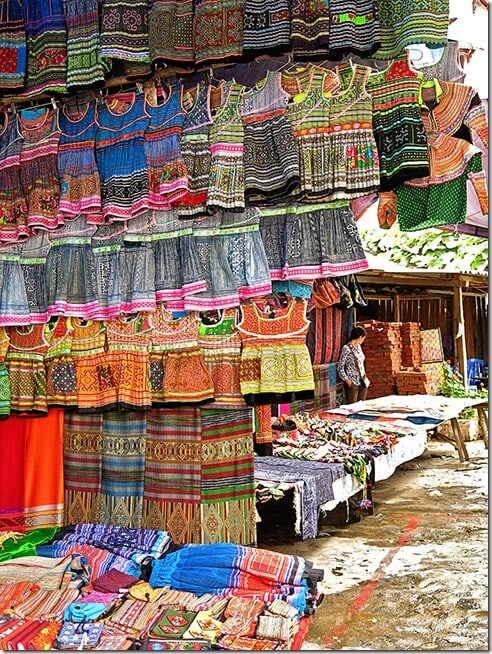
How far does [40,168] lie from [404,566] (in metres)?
3.96

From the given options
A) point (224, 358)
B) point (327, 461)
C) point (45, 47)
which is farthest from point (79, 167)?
point (327, 461)

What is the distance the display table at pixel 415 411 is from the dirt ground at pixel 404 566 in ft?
2.48

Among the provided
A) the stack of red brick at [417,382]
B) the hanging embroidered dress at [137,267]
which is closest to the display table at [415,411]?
the stack of red brick at [417,382]

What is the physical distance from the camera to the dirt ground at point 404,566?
169 inches

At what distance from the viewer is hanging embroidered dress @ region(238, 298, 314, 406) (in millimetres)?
4168

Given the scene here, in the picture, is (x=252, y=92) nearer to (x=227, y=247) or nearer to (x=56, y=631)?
(x=227, y=247)

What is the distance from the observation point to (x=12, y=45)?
4.55 metres

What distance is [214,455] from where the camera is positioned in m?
4.42

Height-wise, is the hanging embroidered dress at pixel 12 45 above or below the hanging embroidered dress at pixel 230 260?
above

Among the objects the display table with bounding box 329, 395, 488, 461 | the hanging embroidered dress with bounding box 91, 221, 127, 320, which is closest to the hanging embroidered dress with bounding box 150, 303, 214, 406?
the hanging embroidered dress with bounding box 91, 221, 127, 320

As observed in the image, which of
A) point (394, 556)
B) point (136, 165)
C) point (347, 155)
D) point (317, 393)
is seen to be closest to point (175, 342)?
point (136, 165)

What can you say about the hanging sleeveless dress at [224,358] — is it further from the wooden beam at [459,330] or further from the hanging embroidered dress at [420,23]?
the wooden beam at [459,330]

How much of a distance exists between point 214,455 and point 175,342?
0.74m

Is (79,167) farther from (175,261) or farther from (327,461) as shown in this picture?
(327,461)
